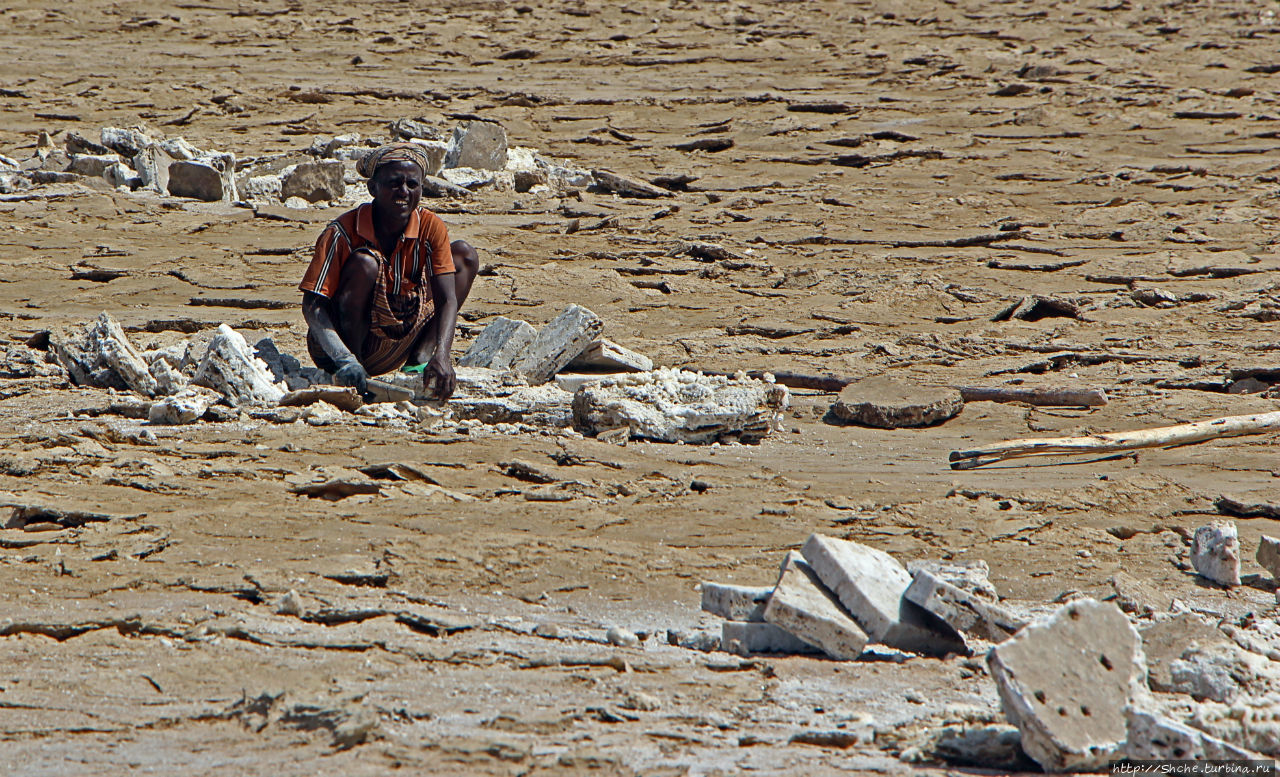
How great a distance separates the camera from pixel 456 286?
15.4ft

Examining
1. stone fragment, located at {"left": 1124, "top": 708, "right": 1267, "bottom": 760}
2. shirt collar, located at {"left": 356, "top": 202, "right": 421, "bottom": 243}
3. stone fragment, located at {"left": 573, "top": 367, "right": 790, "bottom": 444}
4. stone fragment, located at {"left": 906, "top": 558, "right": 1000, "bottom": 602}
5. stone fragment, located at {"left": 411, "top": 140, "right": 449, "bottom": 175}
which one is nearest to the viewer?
stone fragment, located at {"left": 1124, "top": 708, "right": 1267, "bottom": 760}

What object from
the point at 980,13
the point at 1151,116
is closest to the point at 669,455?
the point at 1151,116

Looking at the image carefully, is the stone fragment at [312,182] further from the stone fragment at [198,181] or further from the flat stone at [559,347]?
the flat stone at [559,347]

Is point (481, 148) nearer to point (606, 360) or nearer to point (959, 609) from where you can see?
point (606, 360)

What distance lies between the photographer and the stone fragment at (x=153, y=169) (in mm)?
7598

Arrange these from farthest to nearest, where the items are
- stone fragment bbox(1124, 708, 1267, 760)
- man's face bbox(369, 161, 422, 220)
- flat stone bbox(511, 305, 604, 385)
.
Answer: flat stone bbox(511, 305, 604, 385) < man's face bbox(369, 161, 422, 220) < stone fragment bbox(1124, 708, 1267, 760)

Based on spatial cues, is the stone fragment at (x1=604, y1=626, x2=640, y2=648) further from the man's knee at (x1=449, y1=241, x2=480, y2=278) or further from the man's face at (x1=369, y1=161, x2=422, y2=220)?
the man's knee at (x1=449, y1=241, x2=480, y2=278)

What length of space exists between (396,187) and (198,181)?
12.5 ft

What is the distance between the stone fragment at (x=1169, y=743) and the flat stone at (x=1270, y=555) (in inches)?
50.1

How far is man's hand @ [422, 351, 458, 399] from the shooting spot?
4.27 metres

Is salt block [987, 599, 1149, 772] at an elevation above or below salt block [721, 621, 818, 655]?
above

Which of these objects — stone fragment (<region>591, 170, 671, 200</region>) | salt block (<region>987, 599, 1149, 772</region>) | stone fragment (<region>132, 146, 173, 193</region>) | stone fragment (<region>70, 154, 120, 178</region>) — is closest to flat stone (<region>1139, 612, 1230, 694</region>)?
salt block (<region>987, 599, 1149, 772</region>)

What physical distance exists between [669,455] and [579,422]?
0.41 metres

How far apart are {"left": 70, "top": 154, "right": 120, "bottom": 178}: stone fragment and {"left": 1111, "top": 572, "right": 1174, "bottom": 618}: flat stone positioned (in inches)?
274
